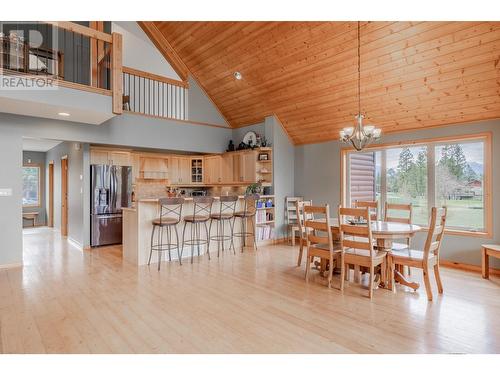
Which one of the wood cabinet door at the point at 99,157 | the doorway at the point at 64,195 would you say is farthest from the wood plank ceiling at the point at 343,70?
the doorway at the point at 64,195

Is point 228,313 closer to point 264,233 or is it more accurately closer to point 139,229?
point 139,229

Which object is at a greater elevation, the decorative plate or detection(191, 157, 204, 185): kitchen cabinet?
the decorative plate

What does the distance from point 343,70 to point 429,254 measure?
10.3 feet

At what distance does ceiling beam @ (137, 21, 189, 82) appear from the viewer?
6.40 meters

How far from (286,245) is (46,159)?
340 inches

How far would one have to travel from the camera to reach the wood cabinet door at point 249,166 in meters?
6.73

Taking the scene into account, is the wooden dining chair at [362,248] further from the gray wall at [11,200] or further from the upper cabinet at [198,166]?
the gray wall at [11,200]

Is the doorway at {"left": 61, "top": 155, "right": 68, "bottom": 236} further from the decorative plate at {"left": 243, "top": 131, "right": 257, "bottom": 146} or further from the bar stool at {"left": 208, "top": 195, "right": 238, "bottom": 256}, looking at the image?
the decorative plate at {"left": 243, "top": 131, "right": 257, "bottom": 146}

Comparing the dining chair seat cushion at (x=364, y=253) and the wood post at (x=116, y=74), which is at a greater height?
the wood post at (x=116, y=74)

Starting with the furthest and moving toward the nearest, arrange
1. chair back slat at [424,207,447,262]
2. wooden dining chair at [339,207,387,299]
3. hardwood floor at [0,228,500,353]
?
wooden dining chair at [339,207,387,299] < chair back slat at [424,207,447,262] < hardwood floor at [0,228,500,353]

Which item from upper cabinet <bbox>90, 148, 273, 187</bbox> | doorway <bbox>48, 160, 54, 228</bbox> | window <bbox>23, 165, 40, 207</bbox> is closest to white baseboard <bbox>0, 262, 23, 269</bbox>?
upper cabinet <bbox>90, 148, 273, 187</bbox>

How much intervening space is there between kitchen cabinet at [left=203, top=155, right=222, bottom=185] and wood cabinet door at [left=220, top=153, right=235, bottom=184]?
0.09 meters

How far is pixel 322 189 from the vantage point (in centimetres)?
677

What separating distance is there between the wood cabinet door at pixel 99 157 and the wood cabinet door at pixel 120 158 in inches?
3.4
